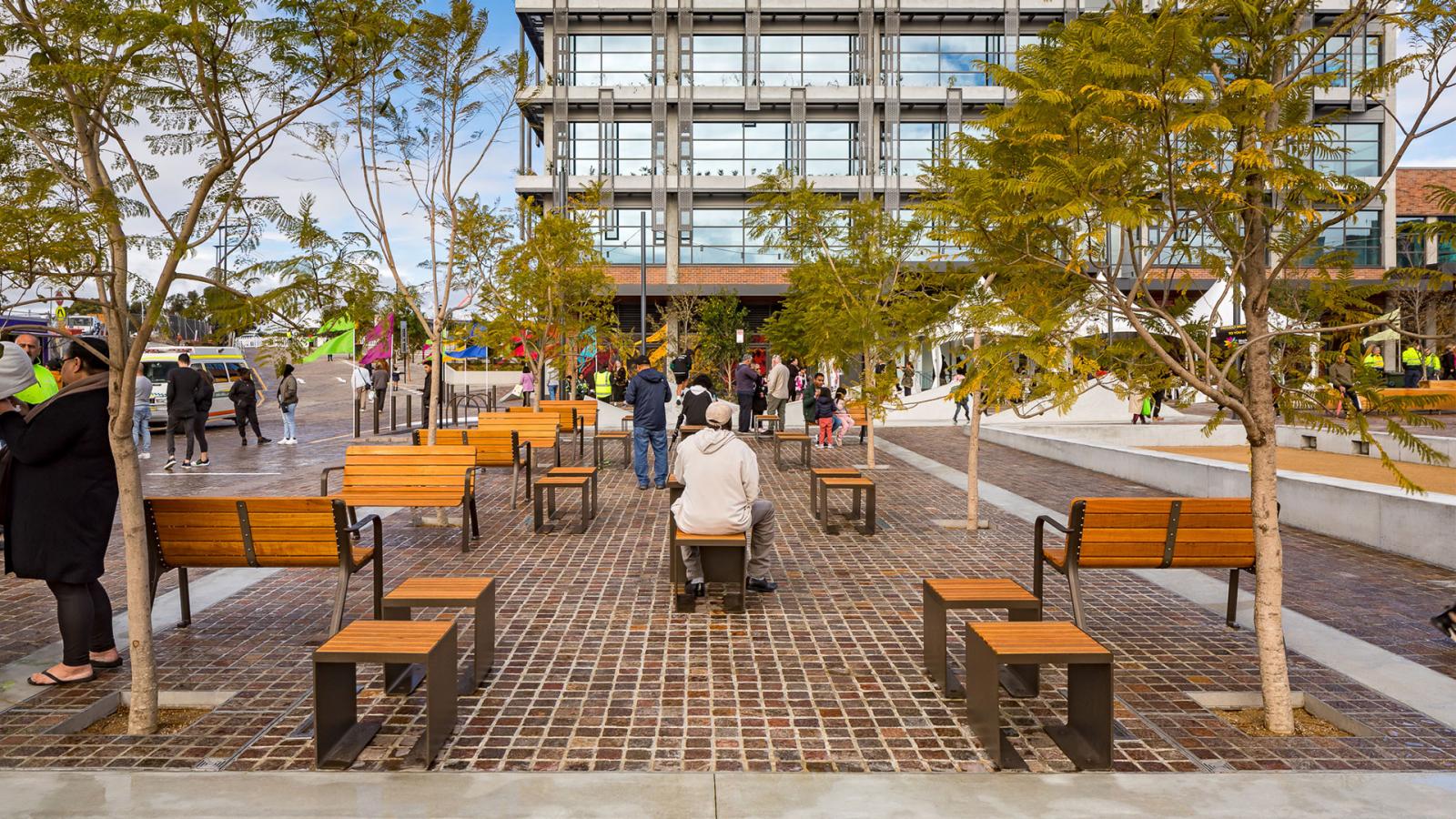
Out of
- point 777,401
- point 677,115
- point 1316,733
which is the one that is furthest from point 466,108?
point 677,115

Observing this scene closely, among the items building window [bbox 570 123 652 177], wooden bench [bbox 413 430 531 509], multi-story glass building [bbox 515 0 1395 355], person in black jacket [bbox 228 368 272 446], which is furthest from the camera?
building window [bbox 570 123 652 177]

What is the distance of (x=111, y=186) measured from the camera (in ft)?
14.9

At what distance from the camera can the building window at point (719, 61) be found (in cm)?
4612

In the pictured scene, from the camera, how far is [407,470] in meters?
8.66

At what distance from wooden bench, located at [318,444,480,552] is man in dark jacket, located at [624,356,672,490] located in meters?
4.25

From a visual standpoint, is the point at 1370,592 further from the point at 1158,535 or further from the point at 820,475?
the point at 820,475

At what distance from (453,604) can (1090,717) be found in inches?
124

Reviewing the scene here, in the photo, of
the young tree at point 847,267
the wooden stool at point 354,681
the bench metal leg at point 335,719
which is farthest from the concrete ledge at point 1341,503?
the bench metal leg at point 335,719

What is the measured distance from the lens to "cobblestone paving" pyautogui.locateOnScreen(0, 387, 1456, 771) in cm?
415

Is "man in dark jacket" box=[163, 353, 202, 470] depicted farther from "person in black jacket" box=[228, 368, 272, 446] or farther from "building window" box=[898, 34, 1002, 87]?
"building window" box=[898, 34, 1002, 87]

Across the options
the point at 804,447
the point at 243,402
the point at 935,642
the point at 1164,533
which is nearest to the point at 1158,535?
the point at 1164,533

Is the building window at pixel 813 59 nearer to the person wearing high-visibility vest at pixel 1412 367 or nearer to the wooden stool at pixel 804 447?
the person wearing high-visibility vest at pixel 1412 367

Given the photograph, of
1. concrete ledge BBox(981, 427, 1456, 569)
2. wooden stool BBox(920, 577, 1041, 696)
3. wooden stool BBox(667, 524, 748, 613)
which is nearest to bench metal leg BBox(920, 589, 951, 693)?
wooden stool BBox(920, 577, 1041, 696)

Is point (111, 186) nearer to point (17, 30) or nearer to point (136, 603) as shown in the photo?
point (17, 30)
